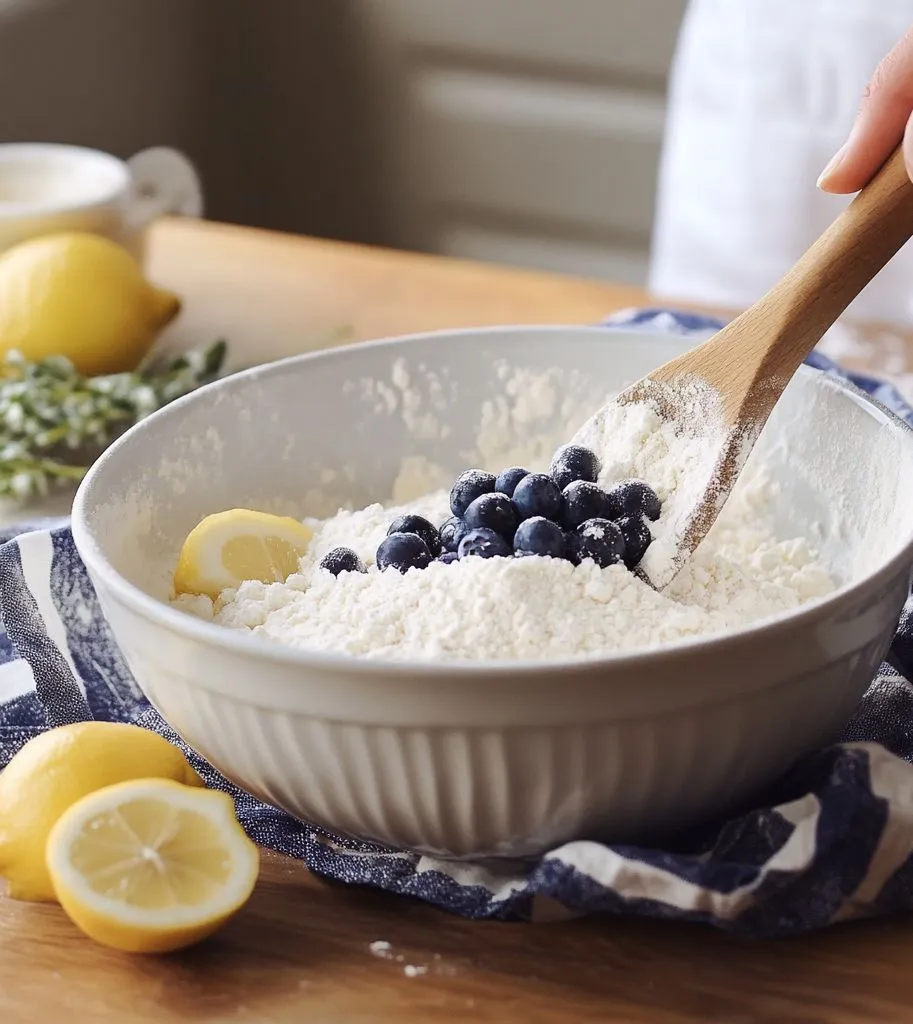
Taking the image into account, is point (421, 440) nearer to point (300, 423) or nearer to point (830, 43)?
point (300, 423)

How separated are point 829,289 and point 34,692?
0.60 meters

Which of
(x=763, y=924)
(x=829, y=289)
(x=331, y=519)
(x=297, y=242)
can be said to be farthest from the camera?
(x=297, y=242)

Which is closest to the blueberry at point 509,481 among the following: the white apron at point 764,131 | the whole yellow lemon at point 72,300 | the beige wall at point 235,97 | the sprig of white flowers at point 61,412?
the sprig of white flowers at point 61,412

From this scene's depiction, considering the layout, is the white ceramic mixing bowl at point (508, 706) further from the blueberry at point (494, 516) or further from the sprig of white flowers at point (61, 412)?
the sprig of white flowers at point (61, 412)

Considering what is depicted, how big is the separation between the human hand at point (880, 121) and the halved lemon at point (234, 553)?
0.44m

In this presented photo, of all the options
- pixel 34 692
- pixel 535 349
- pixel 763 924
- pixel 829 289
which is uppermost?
pixel 829 289

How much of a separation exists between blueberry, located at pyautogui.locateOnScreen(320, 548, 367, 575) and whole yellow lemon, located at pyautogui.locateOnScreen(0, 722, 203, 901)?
164 millimetres

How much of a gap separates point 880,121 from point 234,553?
518 mm

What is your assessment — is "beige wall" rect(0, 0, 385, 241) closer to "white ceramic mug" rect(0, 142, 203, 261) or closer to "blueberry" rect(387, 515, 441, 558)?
"white ceramic mug" rect(0, 142, 203, 261)

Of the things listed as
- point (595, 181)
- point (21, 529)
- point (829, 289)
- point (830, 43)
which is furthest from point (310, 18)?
point (829, 289)

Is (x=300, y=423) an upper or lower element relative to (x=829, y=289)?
lower

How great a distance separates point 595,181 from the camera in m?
3.05

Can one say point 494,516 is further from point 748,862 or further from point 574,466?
point 748,862

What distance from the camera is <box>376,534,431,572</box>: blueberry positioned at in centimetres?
86
